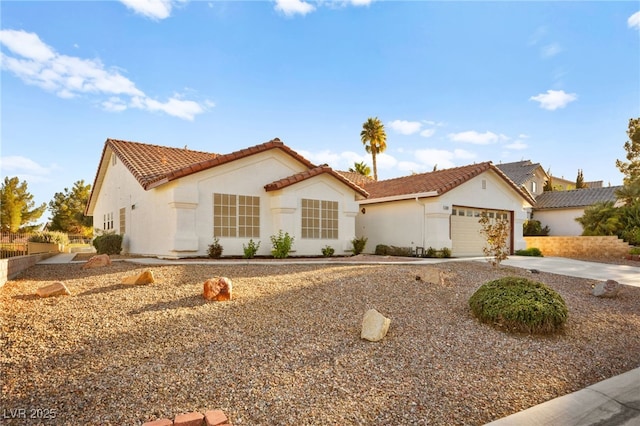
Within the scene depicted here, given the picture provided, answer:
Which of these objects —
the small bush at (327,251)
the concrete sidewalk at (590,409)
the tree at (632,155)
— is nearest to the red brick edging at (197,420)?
the concrete sidewalk at (590,409)

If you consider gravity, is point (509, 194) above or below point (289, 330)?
above

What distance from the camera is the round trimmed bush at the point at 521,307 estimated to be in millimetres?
6605

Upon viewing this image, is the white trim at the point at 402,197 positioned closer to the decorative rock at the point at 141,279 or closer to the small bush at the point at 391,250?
the small bush at the point at 391,250

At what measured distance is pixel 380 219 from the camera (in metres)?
21.1

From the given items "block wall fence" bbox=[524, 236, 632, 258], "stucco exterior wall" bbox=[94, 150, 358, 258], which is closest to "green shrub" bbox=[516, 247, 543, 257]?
"block wall fence" bbox=[524, 236, 632, 258]

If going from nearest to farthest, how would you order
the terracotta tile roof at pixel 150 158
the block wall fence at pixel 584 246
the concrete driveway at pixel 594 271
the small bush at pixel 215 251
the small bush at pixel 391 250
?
the concrete driveway at pixel 594 271 → the small bush at pixel 215 251 → the terracotta tile roof at pixel 150 158 → the small bush at pixel 391 250 → the block wall fence at pixel 584 246

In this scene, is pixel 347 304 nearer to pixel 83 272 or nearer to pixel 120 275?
pixel 120 275

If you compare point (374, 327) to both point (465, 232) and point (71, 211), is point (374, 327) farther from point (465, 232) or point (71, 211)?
point (71, 211)

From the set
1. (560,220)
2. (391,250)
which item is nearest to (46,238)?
(391,250)

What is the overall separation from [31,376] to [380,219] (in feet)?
59.8

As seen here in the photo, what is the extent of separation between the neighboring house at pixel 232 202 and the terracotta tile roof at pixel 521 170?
26445 millimetres

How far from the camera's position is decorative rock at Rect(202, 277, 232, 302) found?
699 cm

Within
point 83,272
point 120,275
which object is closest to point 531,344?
point 120,275

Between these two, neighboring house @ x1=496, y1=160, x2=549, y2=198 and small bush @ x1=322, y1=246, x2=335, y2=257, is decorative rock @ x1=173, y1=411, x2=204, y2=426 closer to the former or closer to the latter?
small bush @ x1=322, y1=246, x2=335, y2=257
